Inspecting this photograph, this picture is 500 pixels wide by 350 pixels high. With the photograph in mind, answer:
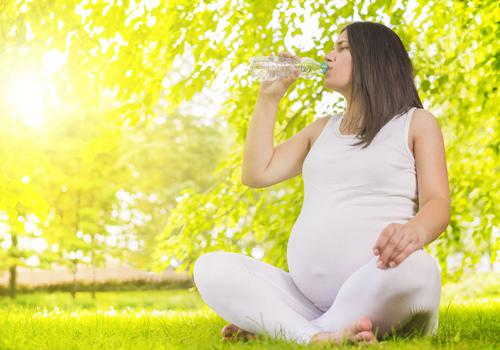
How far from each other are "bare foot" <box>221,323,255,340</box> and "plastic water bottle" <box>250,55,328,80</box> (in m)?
1.12

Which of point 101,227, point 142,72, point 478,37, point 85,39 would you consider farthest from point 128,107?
point 101,227

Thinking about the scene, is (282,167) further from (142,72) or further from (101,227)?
(101,227)

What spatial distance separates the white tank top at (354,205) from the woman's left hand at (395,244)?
0.35 meters

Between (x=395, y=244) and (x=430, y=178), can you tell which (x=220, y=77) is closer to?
(x=430, y=178)

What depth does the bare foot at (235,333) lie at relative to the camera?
108 inches

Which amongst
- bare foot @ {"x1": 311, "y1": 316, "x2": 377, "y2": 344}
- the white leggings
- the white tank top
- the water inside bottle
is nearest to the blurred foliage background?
the water inside bottle

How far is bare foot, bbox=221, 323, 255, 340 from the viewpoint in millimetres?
2748

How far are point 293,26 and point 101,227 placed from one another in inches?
453

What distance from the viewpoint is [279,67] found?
3.11 meters

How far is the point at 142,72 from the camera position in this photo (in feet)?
19.0

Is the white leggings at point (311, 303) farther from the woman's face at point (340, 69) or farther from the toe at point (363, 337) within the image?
the woman's face at point (340, 69)

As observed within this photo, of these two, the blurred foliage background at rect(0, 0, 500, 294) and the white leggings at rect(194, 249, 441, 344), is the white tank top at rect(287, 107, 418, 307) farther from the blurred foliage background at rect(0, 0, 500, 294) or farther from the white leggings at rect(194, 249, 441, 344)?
the blurred foliage background at rect(0, 0, 500, 294)

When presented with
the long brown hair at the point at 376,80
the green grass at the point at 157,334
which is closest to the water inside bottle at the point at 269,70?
the long brown hair at the point at 376,80

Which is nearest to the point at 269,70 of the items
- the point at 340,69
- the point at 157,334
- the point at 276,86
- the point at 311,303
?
the point at 276,86
